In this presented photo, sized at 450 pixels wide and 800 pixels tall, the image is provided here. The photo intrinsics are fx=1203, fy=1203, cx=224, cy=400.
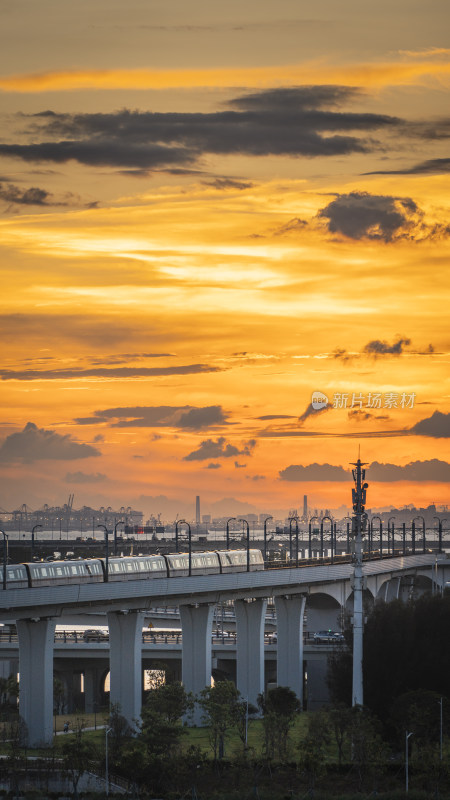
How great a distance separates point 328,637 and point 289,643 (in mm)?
19501

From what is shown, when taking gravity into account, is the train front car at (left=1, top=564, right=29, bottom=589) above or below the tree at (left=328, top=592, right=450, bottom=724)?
above

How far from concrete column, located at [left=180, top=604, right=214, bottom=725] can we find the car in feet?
108

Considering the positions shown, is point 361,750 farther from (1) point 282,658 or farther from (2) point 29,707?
(1) point 282,658

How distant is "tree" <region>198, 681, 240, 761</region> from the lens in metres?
85.0

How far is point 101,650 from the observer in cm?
14000

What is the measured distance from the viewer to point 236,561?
119 m

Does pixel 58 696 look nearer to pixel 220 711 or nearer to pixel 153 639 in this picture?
pixel 153 639

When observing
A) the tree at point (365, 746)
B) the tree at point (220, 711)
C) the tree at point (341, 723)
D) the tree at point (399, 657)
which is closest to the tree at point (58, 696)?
the tree at point (399, 657)

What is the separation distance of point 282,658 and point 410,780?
4755 cm

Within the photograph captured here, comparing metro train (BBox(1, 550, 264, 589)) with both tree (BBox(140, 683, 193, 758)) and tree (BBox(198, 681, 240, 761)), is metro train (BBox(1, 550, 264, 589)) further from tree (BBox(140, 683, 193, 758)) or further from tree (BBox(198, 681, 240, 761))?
tree (BBox(198, 681, 240, 761))

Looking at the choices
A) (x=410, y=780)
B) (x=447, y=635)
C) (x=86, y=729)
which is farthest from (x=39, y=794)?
(x=447, y=635)

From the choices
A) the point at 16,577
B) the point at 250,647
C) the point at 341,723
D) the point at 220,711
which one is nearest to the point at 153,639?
the point at 250,647

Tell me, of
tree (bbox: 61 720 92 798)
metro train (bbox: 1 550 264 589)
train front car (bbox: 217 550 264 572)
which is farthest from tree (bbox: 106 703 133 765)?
train front car (bbox: 217 550 264 572)

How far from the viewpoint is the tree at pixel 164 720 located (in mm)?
80188
